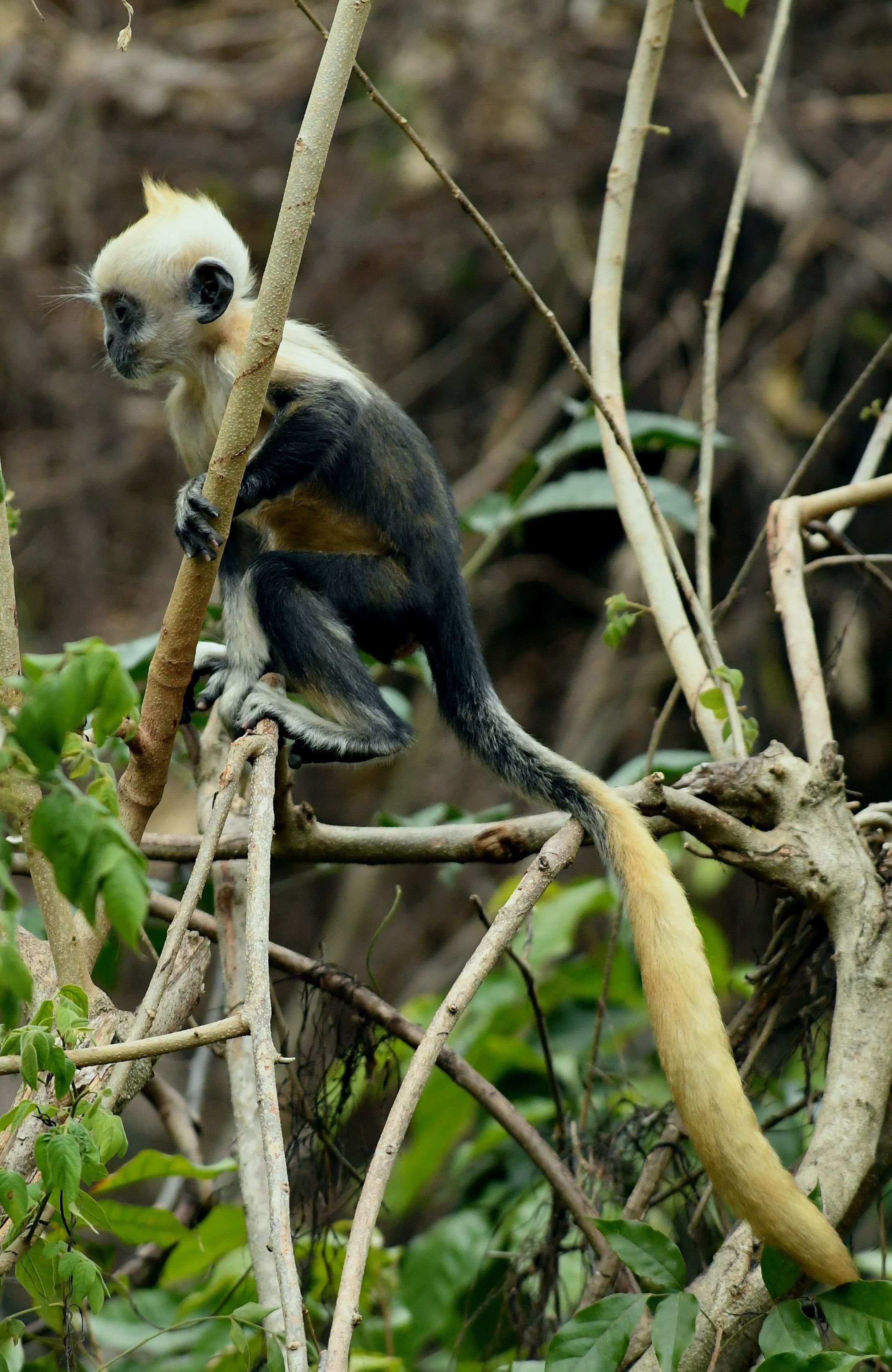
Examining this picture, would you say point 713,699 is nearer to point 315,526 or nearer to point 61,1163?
point 315,526

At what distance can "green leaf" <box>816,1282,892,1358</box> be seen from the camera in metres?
1.94

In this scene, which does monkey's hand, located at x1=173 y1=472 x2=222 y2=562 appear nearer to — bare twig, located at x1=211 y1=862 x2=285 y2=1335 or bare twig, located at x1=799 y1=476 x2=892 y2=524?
bare twig, located at x1=211 y1=862 x2=285 y2=1335

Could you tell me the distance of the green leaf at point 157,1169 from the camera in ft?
9.66

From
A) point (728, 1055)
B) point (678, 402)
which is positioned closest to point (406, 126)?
point (728, 1055)

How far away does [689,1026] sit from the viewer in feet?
7.60

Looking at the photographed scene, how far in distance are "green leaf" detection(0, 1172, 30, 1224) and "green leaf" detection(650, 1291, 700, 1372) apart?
94 cm

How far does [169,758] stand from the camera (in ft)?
7.98

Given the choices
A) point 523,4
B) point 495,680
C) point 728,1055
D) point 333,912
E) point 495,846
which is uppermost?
point 523,4

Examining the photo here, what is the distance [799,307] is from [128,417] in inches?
162

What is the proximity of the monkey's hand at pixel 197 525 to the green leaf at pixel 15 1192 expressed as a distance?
3.41 feet

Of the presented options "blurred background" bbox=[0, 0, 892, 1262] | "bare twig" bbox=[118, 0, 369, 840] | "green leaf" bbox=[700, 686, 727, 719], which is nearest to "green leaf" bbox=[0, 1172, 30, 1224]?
"bare twig" bbox=[118, 0, 369, 840]

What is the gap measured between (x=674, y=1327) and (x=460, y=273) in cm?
719

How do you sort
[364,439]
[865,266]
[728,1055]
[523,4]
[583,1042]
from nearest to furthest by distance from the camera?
[728,1055]
[364,439]
[583,1042]
[865,266]
[523,4]

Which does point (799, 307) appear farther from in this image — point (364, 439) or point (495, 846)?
point (495, 846)
